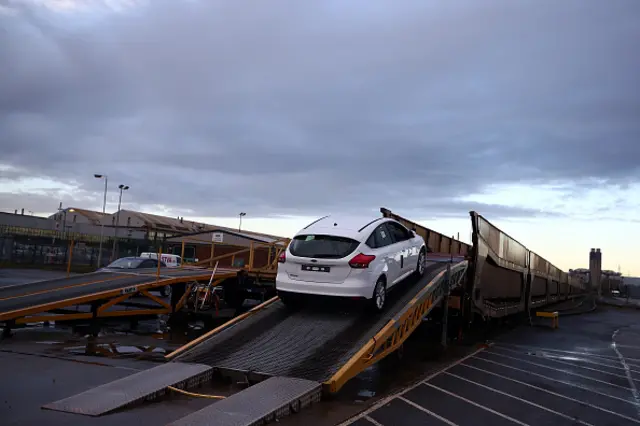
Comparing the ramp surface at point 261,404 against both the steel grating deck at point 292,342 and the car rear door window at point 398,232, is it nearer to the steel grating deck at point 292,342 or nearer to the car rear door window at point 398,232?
the steel grating deck at point 292,342

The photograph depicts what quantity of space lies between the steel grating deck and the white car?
1.38ft

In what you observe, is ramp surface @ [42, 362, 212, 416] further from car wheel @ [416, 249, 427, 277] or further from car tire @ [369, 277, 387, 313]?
car wheel @ [416, 249, 427, 277]

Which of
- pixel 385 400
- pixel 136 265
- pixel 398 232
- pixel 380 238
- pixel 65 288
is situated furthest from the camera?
pixel 136 265

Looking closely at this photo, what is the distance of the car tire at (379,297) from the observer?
9.61 meters

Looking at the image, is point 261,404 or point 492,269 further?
point 492,269

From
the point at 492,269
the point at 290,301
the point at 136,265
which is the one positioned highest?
the point at 492,269

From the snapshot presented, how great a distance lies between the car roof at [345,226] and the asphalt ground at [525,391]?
277 centimetres

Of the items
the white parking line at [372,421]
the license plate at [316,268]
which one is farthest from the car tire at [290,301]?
the white parking line at [372,421]

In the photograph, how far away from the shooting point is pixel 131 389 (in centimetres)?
689

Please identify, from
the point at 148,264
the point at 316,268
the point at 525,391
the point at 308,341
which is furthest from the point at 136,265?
the point at 525,391

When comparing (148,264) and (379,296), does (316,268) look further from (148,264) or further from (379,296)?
(148,264)

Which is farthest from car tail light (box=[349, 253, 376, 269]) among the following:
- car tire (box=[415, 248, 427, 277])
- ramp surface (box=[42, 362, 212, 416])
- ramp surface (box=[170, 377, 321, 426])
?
car tire (box=[415, 248, 427, 277])

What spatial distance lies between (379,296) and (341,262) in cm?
102

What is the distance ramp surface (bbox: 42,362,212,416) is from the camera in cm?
631
